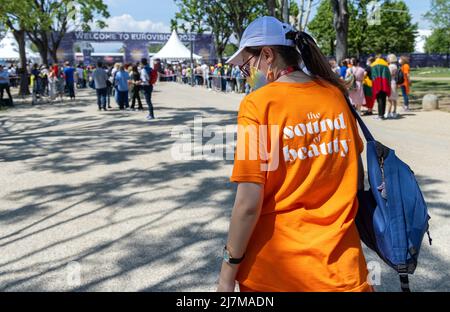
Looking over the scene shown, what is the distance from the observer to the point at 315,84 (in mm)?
1654

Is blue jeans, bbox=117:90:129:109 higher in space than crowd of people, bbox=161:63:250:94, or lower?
lower

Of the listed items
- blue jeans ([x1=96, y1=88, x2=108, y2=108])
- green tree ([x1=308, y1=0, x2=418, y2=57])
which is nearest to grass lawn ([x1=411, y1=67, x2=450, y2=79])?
green tree ([x1=308, y1=0, x2=418, y2=57])

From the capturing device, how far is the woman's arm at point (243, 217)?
1.52 meters

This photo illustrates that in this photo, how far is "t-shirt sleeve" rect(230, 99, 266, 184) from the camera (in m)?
1.51

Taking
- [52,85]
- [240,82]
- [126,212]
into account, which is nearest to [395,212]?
[126,212]

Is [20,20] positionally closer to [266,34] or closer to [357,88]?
[357,88]

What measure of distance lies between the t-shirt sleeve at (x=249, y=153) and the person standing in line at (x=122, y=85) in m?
15.1

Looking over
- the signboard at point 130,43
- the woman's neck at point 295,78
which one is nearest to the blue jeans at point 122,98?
the woman's neck at point 295,78

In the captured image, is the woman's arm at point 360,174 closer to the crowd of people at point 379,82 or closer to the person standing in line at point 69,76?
the crowd of people at point 379,82

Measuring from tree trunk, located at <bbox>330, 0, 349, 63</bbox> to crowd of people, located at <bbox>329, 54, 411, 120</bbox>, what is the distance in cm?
150

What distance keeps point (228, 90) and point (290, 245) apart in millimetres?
25813

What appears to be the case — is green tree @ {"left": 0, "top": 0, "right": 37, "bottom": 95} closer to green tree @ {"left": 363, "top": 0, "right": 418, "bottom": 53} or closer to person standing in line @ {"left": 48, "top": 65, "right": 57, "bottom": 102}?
person standing in line @ {"left": 48, "top": 65, "right": 57, "bottom": 102}

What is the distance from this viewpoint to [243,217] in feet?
5.02
